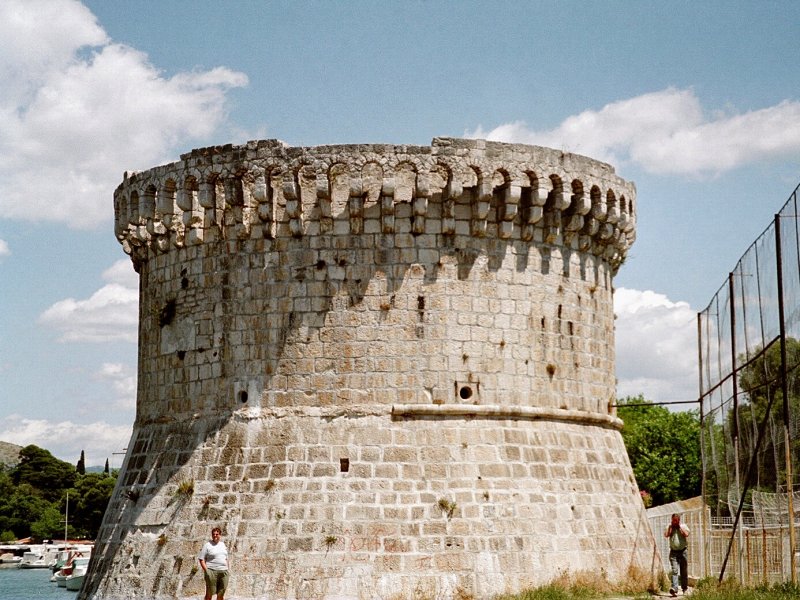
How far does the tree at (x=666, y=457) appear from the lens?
44.0 m

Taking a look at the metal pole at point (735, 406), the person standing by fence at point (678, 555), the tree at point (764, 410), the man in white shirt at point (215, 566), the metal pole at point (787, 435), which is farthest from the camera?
the person standing by fence at point (678, 555)

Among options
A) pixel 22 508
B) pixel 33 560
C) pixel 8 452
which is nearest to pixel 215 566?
pixel 33 560

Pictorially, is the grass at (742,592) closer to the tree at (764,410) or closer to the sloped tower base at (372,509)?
the tree at (764,410)

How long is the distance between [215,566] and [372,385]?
10.5 ft

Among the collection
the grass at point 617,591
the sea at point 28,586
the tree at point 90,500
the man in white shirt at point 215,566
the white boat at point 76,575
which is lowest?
the sea at point 28,586

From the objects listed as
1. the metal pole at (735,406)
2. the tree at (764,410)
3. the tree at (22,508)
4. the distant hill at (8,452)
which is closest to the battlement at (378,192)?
the metal pole at (735,406)

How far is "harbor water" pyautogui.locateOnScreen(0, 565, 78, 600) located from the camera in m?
41.2

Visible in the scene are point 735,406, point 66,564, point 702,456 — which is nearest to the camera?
point 735,406

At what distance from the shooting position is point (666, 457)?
44.8 meters

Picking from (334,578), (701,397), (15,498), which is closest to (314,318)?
(334,578)

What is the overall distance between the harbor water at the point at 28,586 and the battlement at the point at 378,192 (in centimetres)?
2531

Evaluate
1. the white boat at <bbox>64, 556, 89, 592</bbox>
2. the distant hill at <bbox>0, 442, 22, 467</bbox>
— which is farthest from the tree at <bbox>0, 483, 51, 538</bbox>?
the distant hill at <bbox>0, 442, 22, 467</bbox>

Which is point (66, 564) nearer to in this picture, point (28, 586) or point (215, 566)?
point (28, 586)

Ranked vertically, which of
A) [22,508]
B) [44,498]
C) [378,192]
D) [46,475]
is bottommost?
[22,508]
